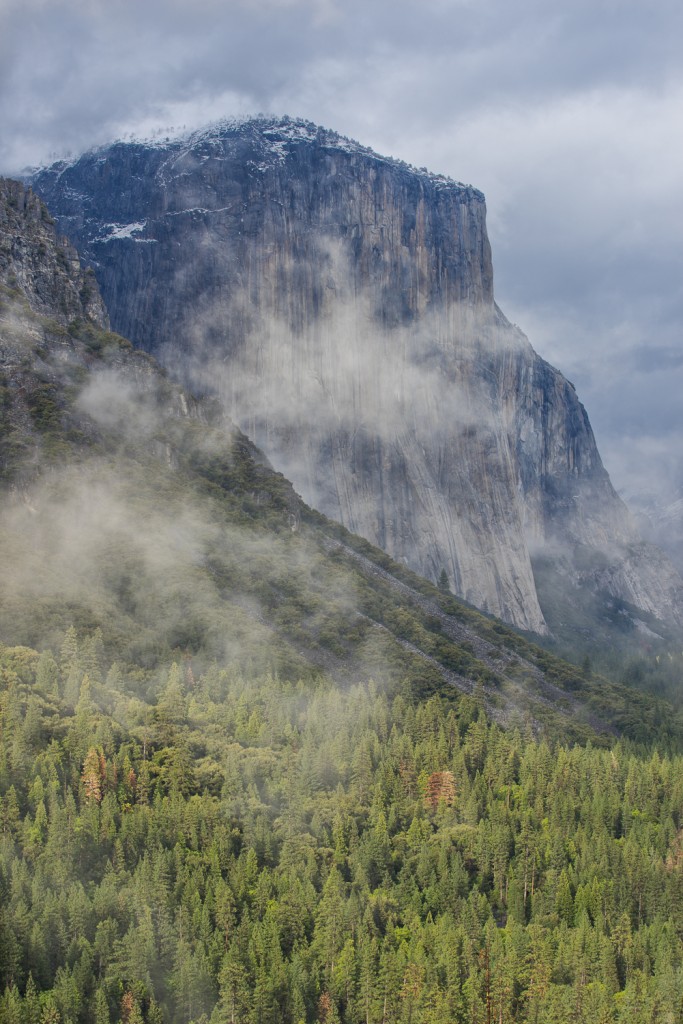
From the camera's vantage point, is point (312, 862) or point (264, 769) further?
point (264, 769)

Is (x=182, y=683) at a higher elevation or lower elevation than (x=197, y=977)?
higher

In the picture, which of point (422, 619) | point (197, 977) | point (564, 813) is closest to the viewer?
point (197, 977)

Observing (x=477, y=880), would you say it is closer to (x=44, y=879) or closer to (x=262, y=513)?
(x=44, y=879)

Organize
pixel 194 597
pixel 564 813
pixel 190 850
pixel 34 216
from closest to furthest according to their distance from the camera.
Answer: pixel 190 850
pixel 564 813
pixel 194 597
pixel 34 216

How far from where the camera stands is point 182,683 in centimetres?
11388

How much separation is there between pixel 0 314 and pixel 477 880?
95850mm

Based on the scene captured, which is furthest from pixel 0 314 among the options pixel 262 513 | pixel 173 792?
pixel 173 792

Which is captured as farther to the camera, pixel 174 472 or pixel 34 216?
pixel 34 216

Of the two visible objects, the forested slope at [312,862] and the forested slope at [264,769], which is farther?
the forested slope at [264,769]

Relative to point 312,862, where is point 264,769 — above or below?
above

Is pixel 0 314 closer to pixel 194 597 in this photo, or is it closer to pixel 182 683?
pixel 194 597

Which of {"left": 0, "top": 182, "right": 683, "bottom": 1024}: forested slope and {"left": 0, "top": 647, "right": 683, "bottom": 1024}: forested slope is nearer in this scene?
{"left": 0, "top": 647, "right": 683, "bottom": 1024}: forested slope

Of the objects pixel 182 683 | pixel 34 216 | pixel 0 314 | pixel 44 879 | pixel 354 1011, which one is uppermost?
pixel 34 216

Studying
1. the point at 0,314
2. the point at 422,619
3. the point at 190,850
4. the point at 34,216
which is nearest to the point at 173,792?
the point at 190,850
